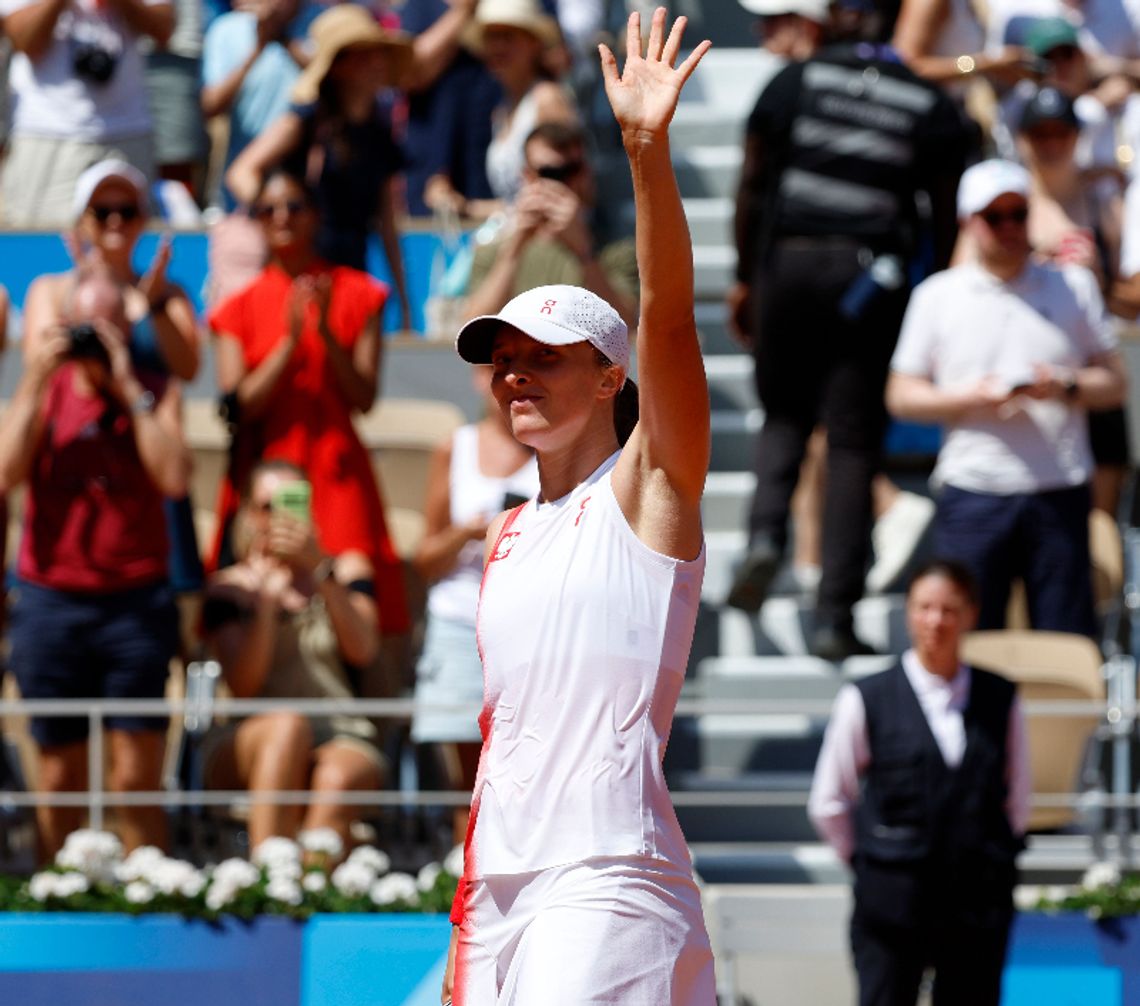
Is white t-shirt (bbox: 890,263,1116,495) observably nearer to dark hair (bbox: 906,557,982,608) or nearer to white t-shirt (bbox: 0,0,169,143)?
dark hair (bbox: 906,557,982,608)

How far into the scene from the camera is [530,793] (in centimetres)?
370

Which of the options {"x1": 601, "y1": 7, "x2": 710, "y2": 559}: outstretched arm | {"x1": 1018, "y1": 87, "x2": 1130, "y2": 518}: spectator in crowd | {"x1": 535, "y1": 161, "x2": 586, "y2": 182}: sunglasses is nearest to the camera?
{"x1": 601, "y1": 7, "x2": 710, "y2": 559}: outstretched arm

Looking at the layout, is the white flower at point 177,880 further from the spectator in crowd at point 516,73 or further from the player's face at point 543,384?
the spectator in crowd at point 516,73

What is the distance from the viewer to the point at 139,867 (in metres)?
7.01

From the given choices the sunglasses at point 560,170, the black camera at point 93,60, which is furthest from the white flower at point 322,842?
the black camera at point 93,60

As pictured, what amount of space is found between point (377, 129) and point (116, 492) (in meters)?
2.58

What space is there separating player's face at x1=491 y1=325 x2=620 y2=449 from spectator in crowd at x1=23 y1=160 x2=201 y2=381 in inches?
169

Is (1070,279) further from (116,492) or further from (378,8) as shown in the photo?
(378,8)

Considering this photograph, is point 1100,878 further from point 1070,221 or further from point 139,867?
point 1070,221

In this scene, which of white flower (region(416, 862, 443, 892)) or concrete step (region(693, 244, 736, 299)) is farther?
concrete step (region(693, 244, 736, 299))

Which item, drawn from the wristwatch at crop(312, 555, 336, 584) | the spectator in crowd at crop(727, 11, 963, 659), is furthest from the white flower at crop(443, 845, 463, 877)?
the spectator in crowd at crop(727, 11, 963, 659)

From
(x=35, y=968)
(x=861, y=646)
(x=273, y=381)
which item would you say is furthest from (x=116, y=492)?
(x=861, y=646)

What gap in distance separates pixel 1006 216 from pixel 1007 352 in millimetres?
451

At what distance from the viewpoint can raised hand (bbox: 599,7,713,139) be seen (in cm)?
350
